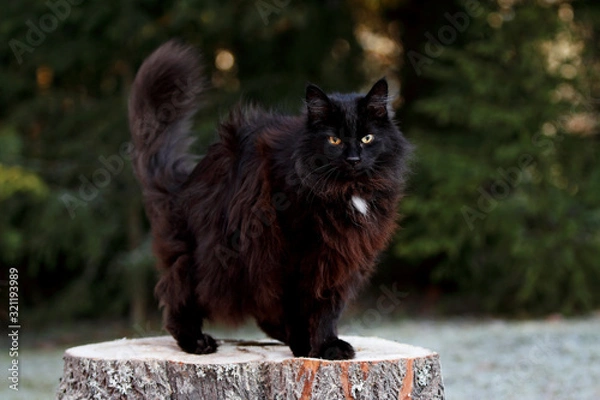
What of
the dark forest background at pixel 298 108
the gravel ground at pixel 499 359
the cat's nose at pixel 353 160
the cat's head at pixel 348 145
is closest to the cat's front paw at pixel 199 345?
the cat's head at pixel 348 145

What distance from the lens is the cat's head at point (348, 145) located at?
126 inches

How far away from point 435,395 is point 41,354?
664cm

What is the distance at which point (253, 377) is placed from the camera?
128 inches

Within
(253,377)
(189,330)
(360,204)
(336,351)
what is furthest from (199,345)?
(360,204)

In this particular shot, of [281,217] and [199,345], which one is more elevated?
[281,217]

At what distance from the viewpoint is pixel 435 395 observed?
3.41 metres

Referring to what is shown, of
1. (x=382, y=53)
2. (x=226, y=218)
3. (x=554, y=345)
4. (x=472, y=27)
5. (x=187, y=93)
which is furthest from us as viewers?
(x=382, y=53)

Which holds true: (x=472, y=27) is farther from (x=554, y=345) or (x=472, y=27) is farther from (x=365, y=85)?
A: (x=554, y=345)

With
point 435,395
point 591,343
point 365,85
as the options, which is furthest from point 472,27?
point 435,395

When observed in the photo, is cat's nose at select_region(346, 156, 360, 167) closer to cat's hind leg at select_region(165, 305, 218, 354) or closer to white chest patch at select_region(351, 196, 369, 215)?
white chest patch at select_region(351, 196, 369, 215)

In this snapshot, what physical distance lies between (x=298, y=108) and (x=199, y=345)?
5.39 metres

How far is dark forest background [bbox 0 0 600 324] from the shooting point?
30.3 feet

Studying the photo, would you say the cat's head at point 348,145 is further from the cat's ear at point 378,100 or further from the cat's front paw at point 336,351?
the cat's front paw at point 336,351

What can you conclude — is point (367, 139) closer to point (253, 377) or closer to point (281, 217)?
point (281, 217)
